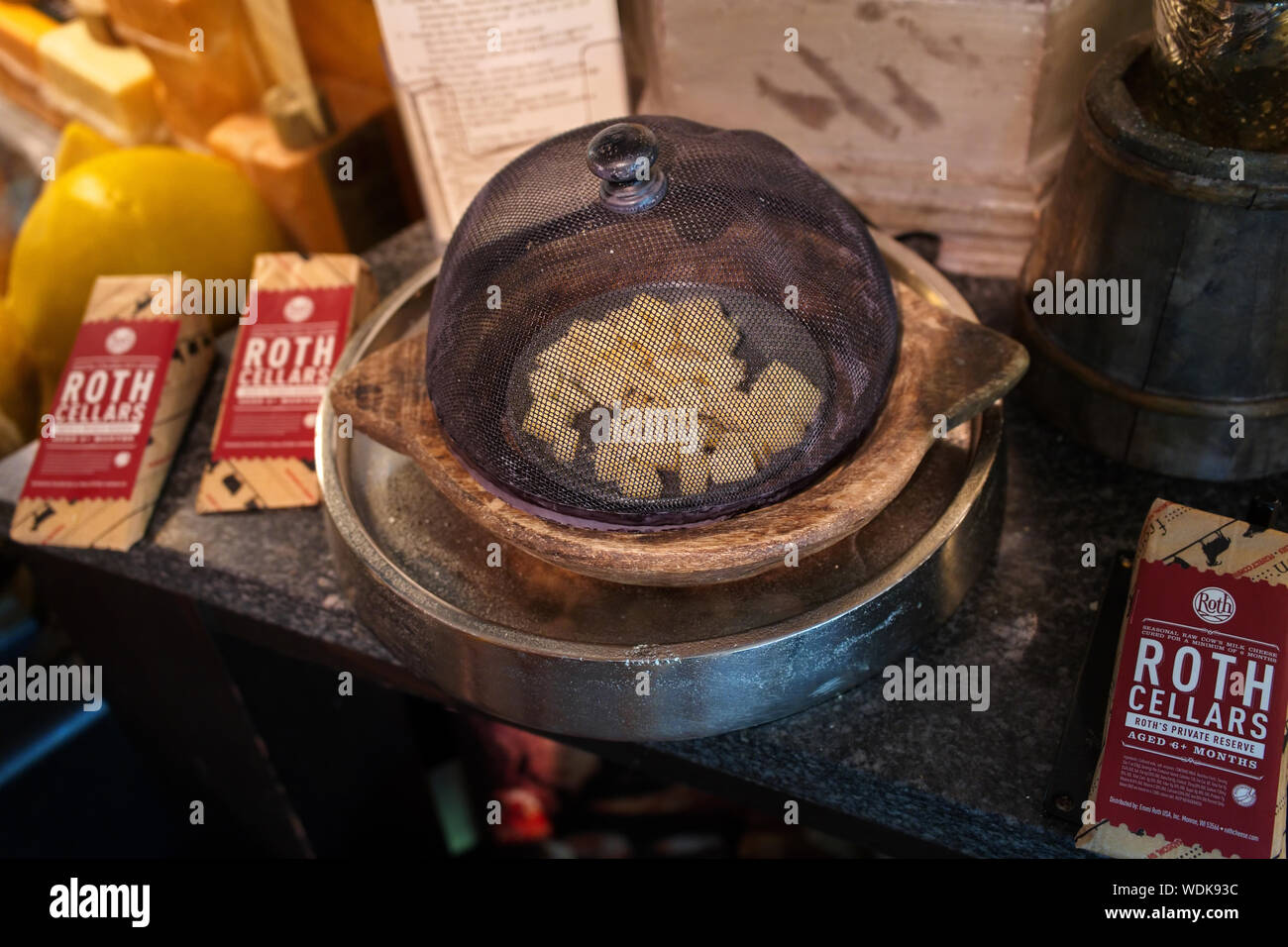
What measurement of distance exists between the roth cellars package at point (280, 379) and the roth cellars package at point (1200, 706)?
0.82 meters

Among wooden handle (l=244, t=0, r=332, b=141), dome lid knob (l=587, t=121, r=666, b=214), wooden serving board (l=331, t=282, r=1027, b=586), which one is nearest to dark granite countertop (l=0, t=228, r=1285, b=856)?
wooden serving board (l=331, t=282, r=1027, b=586)

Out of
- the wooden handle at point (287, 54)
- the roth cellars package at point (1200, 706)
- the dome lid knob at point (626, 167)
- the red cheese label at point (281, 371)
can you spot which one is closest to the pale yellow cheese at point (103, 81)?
the wooden handle at point (287, 54)

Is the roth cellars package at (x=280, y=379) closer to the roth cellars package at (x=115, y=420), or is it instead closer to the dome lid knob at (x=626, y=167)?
the roth cellars package at (x=115, y=420)

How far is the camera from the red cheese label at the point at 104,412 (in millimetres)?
1273

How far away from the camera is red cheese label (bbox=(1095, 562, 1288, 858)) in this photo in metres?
0.89

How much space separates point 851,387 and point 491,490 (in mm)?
319

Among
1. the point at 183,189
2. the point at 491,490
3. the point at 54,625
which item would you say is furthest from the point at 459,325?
the point at 54,625

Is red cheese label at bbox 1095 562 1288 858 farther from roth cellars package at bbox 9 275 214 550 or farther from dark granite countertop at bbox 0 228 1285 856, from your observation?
roth cellars package at bbox 9 275 214 550

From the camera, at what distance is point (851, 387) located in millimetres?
997

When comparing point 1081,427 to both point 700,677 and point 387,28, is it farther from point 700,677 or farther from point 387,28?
point 387,28

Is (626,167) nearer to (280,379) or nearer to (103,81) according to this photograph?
(280,379)

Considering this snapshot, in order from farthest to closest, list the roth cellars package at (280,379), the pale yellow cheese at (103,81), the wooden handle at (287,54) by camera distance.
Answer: the pale yellow cheese at (103,81)
the wooden handle at (287,54)
the roth cellars package at (280,379)

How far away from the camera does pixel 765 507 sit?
965mm

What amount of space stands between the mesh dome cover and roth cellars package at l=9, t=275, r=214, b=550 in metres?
0.46
